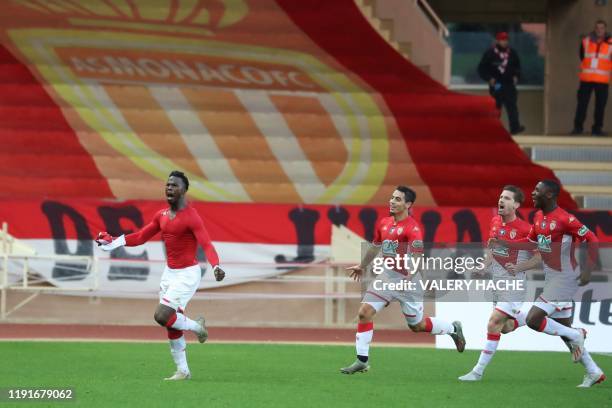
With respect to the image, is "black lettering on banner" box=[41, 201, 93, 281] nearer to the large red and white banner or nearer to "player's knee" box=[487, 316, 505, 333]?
the large red and white banner

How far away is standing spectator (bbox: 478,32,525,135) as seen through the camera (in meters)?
24.3

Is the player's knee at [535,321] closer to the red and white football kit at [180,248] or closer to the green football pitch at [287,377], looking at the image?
the green football pitch at [287,377]

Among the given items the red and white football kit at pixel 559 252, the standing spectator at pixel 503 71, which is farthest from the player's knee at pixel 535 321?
the standing spectator at pixel 503 71

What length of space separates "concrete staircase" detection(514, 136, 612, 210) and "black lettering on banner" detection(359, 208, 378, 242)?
4.36m

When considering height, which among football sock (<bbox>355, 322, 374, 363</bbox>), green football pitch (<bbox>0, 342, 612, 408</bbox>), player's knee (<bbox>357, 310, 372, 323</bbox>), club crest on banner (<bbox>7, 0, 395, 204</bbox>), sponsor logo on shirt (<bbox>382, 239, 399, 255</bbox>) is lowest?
green football pitch (<bbox>0, 342, 612, 408</bbox>)

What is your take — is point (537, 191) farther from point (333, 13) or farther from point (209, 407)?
point (333, 13)

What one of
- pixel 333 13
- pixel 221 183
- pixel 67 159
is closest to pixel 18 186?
pixel 67 159

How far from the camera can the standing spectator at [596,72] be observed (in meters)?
24.1

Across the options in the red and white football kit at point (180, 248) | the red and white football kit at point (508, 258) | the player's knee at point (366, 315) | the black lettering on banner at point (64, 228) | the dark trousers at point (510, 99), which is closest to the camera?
the red and white football kit at point (180, 248)

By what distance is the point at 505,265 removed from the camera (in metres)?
13.1

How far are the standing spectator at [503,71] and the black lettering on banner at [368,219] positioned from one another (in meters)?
5.10

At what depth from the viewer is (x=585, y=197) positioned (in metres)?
22.8

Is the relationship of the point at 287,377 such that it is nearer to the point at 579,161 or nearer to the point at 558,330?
the point at 558,330

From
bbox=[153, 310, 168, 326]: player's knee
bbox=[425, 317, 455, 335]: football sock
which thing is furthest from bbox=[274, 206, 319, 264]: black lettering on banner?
bbox=[153, 310, 168, 326]: player's knee
